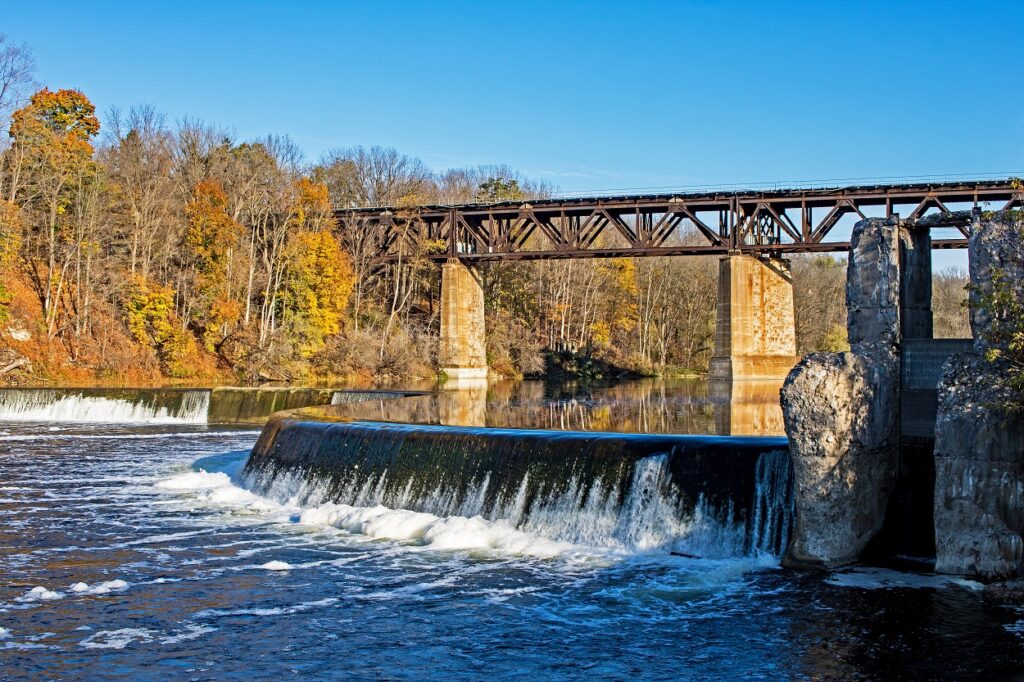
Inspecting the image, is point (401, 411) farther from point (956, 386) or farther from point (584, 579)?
point (956, 386)

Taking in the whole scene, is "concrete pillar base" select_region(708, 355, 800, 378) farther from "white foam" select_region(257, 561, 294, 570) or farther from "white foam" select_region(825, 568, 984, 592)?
"white foam" select_region(257, 561, 294, 570)

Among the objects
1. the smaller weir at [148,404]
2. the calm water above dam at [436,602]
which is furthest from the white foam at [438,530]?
the smaller weir at [148,404]

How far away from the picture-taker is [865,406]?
14359 mm

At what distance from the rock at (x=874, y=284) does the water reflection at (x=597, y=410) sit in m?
8.31

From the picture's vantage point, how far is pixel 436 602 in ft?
43.6

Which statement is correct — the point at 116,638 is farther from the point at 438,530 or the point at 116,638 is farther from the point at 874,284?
the point at 874,284

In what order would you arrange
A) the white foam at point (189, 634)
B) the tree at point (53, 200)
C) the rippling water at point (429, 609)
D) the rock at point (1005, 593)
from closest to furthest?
the rippling water at point (429, 609), the white foam at point (189, 634), the rock at point (1005, 593), the tree at point (53, 200)

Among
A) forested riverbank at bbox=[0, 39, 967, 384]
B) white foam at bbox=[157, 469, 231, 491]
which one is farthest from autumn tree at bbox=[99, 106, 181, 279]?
white foam at bbox=[157, 469, 231, 491]

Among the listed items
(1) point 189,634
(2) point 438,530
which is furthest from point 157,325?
(1) point 189,634

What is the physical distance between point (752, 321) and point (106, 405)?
3710 centimetres

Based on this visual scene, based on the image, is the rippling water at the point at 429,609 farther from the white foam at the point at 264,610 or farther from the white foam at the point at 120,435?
the white foam at the point at 120,435

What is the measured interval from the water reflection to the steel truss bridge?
12.9 m

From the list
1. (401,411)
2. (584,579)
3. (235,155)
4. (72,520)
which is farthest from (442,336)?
(584,579)

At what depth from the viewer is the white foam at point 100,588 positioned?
13.7 metres
